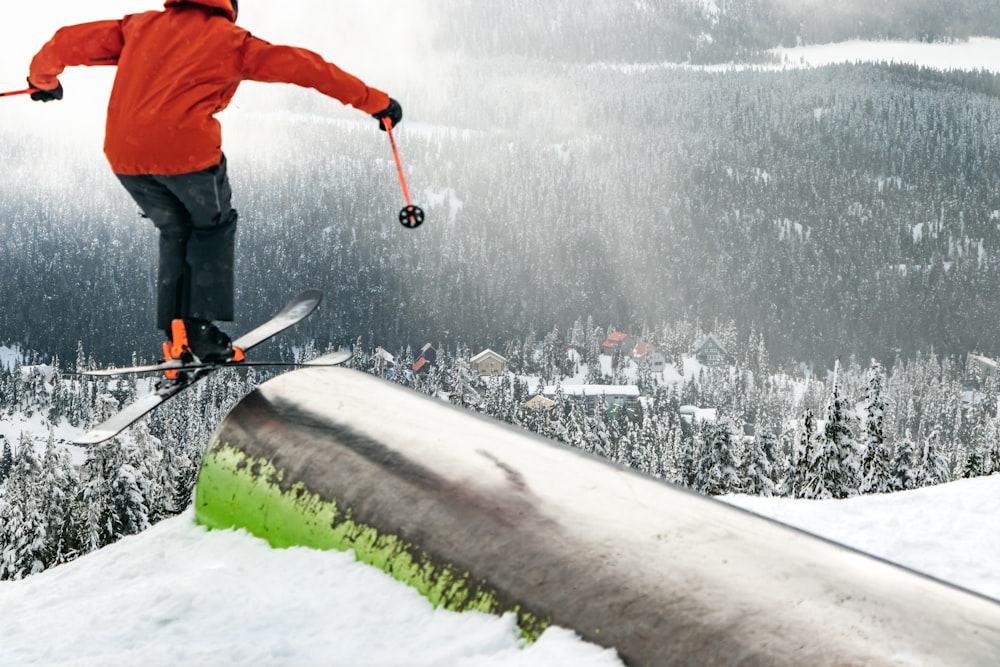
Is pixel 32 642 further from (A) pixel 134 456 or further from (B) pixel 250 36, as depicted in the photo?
(A) pixel 134 456

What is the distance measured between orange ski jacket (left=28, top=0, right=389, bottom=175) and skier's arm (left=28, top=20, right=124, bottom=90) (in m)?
0.13

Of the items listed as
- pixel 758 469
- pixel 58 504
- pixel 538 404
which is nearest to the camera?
pixel 758 469

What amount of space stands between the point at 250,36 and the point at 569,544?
402cm

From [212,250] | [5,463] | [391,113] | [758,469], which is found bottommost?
[5,463]

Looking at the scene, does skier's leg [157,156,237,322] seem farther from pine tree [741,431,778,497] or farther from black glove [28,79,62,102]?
pine tree [741,431,778,497]

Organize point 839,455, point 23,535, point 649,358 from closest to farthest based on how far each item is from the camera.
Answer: point 839,455 < point 23,535 < point 649,358

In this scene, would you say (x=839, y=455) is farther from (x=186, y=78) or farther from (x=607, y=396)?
(x=607, y=396)

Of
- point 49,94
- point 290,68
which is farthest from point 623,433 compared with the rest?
point 290,68

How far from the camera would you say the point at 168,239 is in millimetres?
5562

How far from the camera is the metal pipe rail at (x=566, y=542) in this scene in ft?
6.20

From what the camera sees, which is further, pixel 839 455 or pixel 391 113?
pixel 839 455

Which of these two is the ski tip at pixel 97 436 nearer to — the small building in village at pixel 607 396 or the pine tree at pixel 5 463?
the pine tree at pixel 5 463

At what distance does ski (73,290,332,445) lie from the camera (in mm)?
5164

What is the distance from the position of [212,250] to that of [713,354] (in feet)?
642
